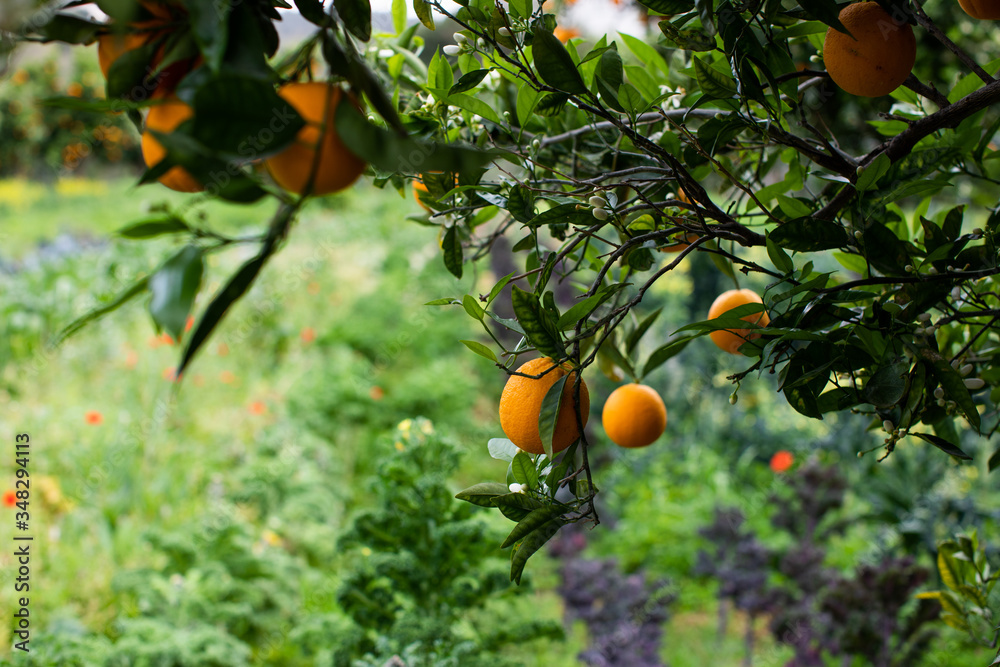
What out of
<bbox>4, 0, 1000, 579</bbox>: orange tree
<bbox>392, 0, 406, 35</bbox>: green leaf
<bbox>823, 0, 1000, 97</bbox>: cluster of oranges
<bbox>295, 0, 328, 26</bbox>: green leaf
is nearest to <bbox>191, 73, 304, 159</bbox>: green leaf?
<bbox>4, 0, 1000, 579</bbox>: orange tree

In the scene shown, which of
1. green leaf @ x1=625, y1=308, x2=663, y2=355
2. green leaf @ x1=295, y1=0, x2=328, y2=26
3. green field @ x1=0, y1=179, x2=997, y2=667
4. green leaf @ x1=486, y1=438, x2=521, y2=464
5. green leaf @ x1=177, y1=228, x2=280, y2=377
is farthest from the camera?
green field @ x1=0, y1=179, x2=997, y2=667

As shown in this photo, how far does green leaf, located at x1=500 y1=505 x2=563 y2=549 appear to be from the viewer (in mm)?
517

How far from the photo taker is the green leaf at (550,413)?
1.61 feet

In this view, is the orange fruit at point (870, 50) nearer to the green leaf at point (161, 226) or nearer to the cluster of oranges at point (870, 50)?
the cluster of oranges at point (870, 50)

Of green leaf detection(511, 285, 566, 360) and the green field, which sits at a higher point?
the green field

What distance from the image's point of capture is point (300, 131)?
0.33 metres

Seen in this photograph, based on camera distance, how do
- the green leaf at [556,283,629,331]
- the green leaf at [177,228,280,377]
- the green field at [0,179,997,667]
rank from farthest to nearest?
1. the green field at [0,179,997,667]
2. the green leaf at [556,283,629,331]
3. the green leaf at [177,228,280,377]

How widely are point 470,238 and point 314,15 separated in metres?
0.40

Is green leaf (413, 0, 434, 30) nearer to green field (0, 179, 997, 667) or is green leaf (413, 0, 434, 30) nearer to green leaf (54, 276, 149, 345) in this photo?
green leaf (54, 276, 149, 345)

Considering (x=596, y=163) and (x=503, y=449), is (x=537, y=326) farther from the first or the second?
(x=596, y=163)

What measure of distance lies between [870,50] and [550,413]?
382mm

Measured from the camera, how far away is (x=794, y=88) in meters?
0.61

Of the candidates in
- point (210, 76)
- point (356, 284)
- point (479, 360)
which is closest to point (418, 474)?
point (210, 76)

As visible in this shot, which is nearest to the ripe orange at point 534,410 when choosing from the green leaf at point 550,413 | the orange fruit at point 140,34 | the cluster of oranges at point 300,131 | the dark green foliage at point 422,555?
the green leaf at point 550,413
